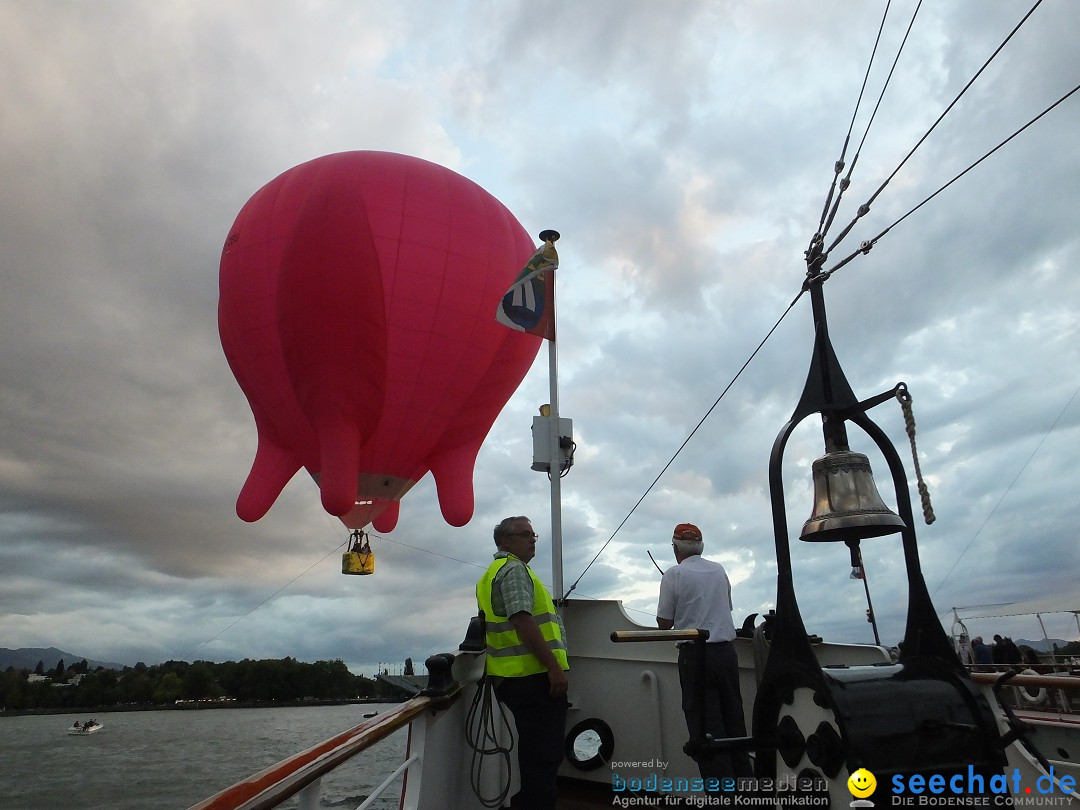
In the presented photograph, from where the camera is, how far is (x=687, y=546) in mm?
3561

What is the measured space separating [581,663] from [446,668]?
2.04m

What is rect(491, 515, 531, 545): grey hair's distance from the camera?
9.84 ft

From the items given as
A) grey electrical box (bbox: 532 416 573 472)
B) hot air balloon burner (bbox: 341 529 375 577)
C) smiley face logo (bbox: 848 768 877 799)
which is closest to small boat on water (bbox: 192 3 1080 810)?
smiley face logo (bbox: 848 768 877 799)

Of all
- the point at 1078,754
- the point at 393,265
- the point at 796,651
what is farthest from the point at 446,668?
the point at 393,265

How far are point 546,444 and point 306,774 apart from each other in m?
4.10

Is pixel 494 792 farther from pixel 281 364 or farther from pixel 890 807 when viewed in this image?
pixel 281 364

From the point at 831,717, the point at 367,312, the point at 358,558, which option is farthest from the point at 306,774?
the point at 358,558

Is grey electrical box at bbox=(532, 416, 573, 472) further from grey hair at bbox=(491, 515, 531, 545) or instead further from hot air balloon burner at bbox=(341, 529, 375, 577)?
hot air balloon burner at bbox=(341, 529, 375, 577)

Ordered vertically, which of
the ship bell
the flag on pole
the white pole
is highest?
the flag on pole

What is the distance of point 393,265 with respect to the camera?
8062 millimetres

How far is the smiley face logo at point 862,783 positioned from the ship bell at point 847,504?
802 mm

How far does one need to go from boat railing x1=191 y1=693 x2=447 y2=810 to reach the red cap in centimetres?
175

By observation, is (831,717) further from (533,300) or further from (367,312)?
(367,312)

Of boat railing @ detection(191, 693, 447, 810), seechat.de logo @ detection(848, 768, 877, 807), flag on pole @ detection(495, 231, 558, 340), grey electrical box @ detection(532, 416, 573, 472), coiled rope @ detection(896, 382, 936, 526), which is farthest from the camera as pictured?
flag on pole @ detection(495, 231, 558, 340)
